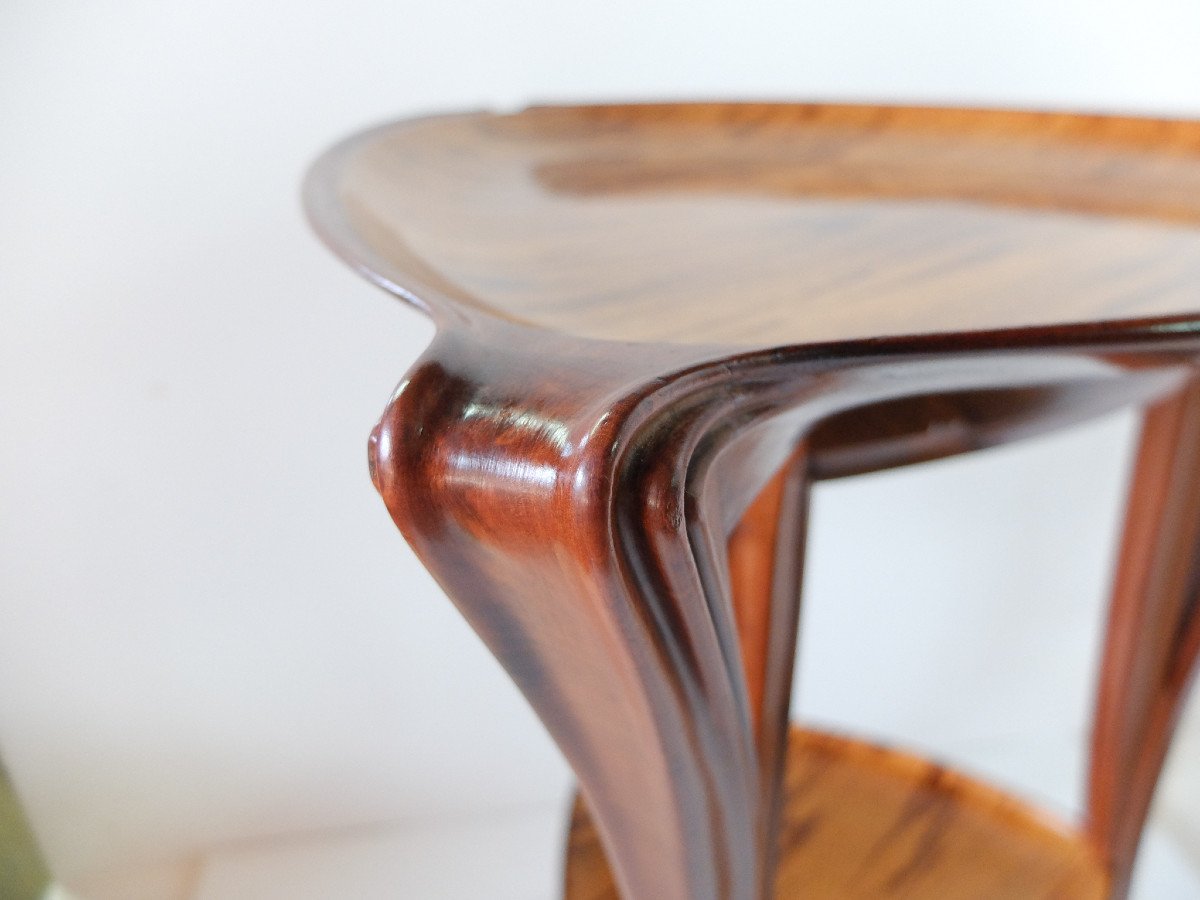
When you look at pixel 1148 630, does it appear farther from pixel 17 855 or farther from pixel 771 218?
pixel 17 855

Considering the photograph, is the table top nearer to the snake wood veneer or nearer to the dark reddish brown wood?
the snake wood veneer

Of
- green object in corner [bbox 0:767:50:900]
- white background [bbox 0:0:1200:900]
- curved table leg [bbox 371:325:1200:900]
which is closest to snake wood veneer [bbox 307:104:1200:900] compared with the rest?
curved table leg [bbox 371:325:1200:900]

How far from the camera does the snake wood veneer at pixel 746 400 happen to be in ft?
0.56

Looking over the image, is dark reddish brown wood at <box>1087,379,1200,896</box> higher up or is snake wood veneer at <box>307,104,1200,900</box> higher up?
snake wood veneer at <box>307,104,1200,900</box>

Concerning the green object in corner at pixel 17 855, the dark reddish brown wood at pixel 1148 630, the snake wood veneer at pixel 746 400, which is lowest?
the green object in corner at pixel 17 855

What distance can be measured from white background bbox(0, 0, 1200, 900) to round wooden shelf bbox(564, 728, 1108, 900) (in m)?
0.25

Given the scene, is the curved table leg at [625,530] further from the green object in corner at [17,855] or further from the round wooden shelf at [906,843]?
the green object in corner at [17,855]

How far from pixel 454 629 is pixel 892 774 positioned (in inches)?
12.7

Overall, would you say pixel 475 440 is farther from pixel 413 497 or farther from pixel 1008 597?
pixel 1008 597

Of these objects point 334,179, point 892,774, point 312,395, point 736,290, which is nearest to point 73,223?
point 312,395

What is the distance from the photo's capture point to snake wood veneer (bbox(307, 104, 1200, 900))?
17cm

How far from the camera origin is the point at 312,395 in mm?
635

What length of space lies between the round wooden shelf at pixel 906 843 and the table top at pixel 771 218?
0.29 m

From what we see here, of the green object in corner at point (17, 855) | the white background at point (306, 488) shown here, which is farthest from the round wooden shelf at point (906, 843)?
the green object in corner at point (17, 855)
